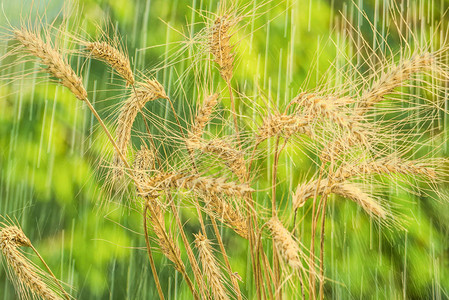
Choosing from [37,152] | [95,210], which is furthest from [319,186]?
[37,152]

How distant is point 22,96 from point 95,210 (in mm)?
478

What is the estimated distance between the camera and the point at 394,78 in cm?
76

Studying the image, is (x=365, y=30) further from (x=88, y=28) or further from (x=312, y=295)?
(x=312, y=295)

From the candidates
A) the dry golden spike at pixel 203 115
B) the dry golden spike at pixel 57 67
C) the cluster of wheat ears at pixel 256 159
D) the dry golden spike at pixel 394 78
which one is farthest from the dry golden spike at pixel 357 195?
the dry golden spike at pixel 57 67

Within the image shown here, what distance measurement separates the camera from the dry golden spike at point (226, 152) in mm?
693

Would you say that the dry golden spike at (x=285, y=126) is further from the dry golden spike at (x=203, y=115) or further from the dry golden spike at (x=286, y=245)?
the dry golden spike at (x=203, y=115)

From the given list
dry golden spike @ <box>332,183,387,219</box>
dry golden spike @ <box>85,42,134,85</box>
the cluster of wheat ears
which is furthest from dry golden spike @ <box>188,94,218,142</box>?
dry golden spike @ <box>332,183,387,219</box>

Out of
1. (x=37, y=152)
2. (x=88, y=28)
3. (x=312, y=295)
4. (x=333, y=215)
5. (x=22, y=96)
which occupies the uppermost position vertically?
(x=88, y=28)

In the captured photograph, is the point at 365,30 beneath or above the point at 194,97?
above

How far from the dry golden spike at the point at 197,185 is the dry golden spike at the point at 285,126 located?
0.26 ft

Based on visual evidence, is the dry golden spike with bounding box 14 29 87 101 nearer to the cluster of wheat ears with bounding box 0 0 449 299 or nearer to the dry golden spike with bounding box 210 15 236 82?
the cluster of wheat ears with bounding box 0 0 449 299

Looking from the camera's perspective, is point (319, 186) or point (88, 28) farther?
point (88, 28)

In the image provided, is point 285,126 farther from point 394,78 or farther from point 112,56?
point 112,56

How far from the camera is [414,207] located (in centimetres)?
157
